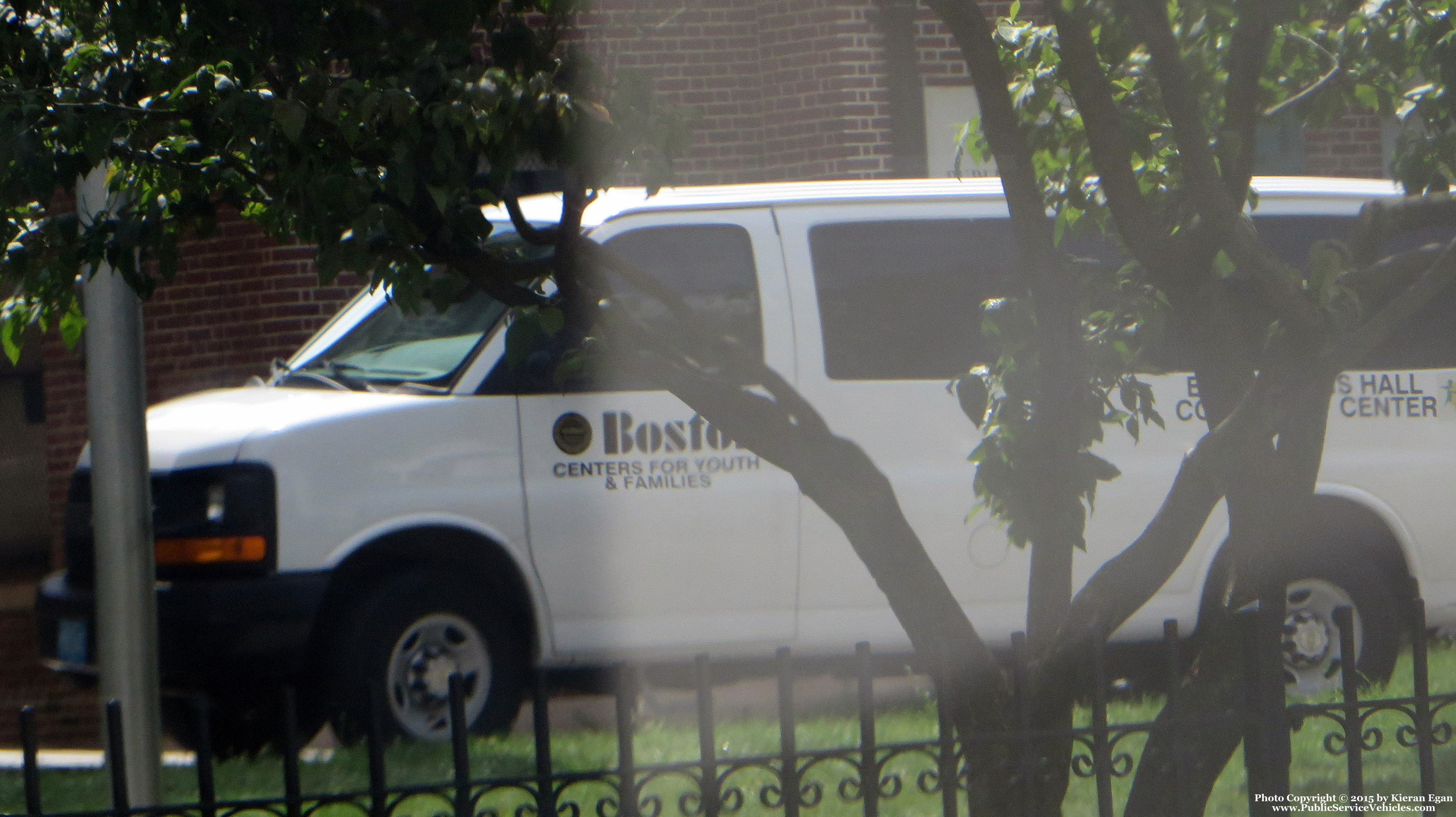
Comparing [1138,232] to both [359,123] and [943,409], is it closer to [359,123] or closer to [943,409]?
[359,123]

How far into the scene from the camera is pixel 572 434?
5980 millimetres

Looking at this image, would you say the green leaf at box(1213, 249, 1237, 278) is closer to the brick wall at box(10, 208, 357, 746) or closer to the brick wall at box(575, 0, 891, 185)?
the brick wall at box(575, 0, 891, 185)

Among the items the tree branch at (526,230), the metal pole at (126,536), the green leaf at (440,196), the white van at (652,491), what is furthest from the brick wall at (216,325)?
the green leaf at (440,196)

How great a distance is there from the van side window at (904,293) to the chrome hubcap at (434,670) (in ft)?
5.65

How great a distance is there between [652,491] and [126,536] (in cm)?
224

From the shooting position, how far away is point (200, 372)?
10414mm

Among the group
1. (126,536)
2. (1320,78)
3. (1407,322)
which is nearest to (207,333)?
(126,536)

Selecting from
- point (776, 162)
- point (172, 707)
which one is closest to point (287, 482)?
point (172, 707)

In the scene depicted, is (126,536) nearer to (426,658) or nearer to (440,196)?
(426,658)

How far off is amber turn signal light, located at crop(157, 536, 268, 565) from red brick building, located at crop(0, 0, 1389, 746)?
15.7 ft

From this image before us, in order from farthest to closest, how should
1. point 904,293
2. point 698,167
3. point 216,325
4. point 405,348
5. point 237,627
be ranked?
point 698,167 < point 216,325 < point 904,293 < point 405,348 < point 237,627

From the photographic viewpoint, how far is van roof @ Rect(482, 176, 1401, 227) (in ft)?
20.0

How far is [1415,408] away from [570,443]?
3.56m

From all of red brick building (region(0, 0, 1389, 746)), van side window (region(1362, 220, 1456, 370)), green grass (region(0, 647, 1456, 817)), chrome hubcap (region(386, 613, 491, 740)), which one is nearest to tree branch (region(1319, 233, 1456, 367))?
green grass (region(0, 647, 1456, 817))
